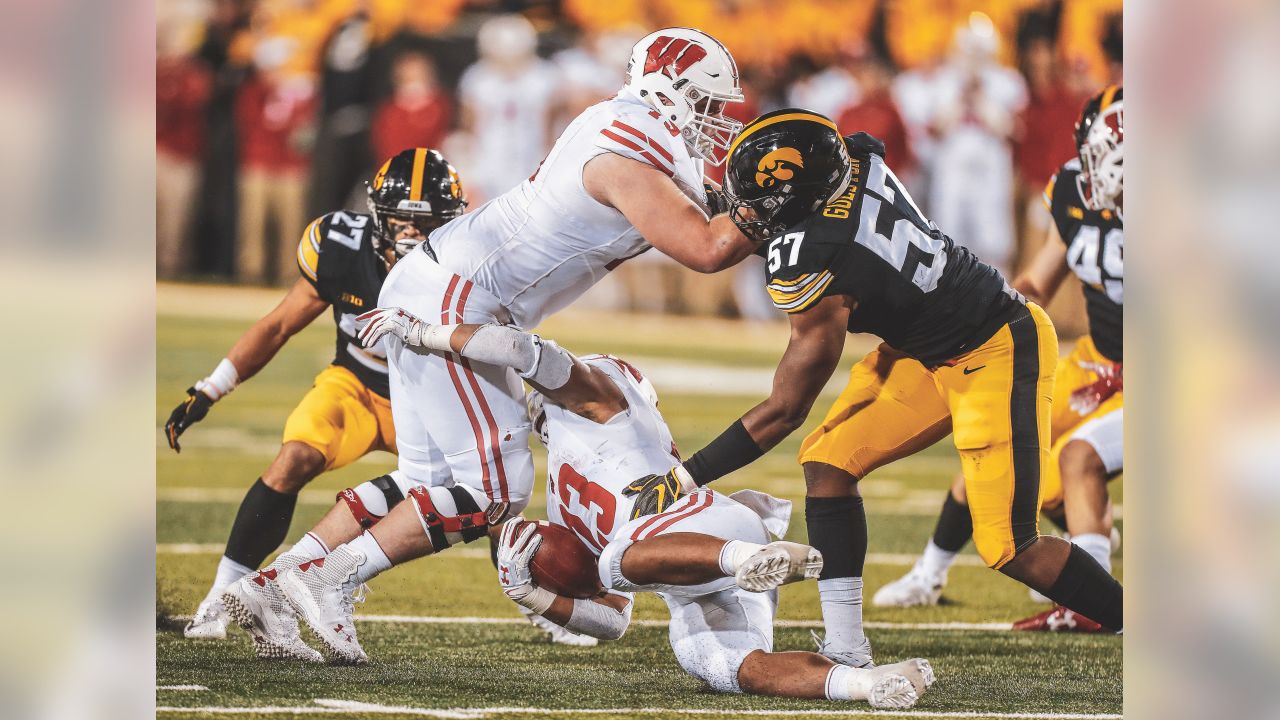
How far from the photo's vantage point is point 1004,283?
360 cm

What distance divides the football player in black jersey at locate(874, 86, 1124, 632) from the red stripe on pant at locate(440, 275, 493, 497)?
1560mm

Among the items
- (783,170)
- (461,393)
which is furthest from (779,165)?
(461,393)

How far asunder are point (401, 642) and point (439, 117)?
8121 mm

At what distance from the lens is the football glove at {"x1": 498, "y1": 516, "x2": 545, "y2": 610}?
3.47m

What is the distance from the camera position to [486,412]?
371 cm

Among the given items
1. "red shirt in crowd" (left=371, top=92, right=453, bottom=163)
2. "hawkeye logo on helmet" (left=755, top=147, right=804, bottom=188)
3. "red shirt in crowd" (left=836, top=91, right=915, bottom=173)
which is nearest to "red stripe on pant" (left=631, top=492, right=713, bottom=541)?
"hawkeye logo on helmet" (left=755, top=147, right=804, bottom=188)

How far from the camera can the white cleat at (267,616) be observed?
365cm

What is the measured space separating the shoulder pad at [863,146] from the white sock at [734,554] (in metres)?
0.99

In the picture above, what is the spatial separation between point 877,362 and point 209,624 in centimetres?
184

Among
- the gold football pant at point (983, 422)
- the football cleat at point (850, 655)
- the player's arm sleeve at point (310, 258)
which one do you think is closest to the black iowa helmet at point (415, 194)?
the player's arm sleeve at point (310, 258)

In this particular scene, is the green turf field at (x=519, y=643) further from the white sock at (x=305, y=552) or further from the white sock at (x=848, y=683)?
the white sock at (x=305, y=552)

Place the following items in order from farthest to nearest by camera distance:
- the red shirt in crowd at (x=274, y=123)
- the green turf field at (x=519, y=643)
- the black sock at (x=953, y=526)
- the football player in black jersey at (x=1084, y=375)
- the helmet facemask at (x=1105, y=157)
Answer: the red shirt in crowd at (x=274, y=123) < the black sock at (x=953, y=526) < the football player in black jersey at (x=1084, y=375) < the helmet facemask at (x=1105, y=157) < the green turf field at (x=519, y=643)

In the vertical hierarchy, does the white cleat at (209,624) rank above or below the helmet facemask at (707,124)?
below
